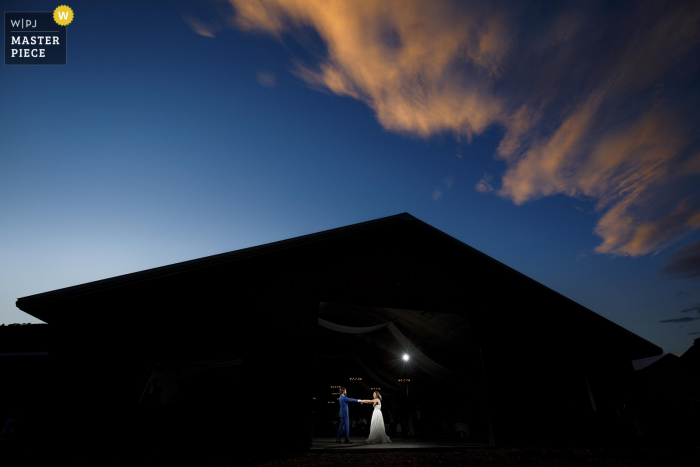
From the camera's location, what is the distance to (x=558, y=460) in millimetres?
6617

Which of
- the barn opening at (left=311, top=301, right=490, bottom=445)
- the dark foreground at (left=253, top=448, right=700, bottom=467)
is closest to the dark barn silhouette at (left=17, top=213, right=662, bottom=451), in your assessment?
the dark foreground at (left=253, top=448, right=700, bottom=467)

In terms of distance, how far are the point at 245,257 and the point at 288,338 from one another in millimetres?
2171

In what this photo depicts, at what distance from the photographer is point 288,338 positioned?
7770mm

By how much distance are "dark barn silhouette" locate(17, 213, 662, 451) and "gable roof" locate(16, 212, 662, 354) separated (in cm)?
3

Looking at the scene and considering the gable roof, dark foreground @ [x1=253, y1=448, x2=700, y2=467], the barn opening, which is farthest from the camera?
the barn opening

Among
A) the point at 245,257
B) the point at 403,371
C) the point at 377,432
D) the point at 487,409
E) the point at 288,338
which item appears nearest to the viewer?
the point at 288,338

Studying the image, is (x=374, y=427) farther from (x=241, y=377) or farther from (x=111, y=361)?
(x=111, y=361)

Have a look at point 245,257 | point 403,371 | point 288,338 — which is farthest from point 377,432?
point 245,257

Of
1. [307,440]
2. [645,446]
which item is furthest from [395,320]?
[645,446]

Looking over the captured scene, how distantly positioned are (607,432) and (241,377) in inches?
406

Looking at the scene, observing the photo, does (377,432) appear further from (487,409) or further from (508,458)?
(508,458)

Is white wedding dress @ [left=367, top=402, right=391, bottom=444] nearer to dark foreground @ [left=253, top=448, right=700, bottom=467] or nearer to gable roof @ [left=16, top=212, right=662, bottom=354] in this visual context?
dark foreground @ [left=253, top=448, right=700, bottom=467]

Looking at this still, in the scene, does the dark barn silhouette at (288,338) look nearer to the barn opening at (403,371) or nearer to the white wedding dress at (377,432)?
the barn opening at (403,371)

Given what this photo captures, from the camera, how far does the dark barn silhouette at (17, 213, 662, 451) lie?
6.57 meters
